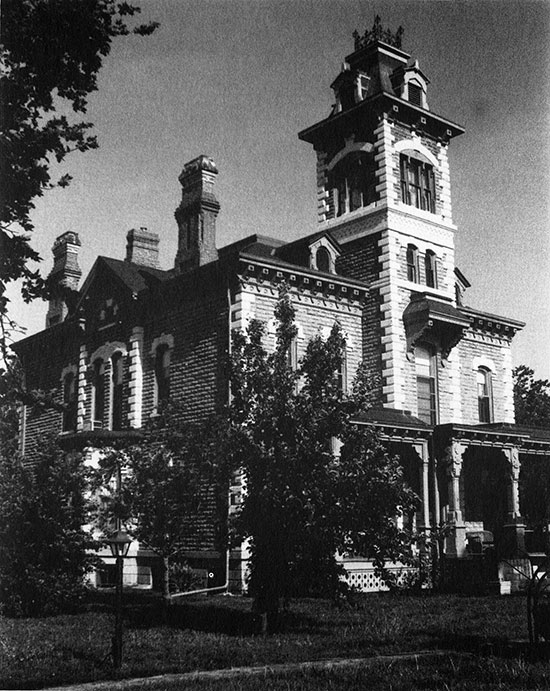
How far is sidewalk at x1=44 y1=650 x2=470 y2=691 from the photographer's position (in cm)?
1094

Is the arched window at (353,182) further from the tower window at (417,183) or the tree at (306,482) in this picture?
the tree at (306,482)

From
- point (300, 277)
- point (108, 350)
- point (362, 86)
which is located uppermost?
point (362, 86)

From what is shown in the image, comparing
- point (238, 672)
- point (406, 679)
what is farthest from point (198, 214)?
point (406, 679)

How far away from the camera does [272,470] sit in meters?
15.6

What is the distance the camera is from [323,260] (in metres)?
30.0

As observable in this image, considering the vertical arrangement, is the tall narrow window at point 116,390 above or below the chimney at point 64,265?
below

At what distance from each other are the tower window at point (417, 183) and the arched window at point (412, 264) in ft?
5.80

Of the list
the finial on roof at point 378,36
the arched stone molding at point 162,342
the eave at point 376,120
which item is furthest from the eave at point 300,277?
the finial on roof at point 378,36

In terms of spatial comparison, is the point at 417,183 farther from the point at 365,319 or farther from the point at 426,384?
the point at 426,384

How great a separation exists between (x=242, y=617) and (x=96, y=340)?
16058 mm

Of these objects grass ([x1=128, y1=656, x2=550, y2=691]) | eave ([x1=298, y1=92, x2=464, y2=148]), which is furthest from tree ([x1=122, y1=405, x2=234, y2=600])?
eave ([x1=298, y1=92, x2=464, y2=148])

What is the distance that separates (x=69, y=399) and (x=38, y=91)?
20.5 m

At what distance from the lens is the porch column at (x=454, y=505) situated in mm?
25141

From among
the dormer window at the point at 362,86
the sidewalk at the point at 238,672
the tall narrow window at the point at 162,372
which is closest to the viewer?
the sidewalk at the point at 238,672
